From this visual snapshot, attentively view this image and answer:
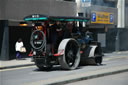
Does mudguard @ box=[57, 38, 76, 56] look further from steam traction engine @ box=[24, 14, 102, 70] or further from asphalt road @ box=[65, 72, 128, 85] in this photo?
asphalt road @ box=[65, 72, 128, 85]

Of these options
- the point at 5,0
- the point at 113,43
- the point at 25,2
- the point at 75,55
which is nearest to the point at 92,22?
the point at 113,43

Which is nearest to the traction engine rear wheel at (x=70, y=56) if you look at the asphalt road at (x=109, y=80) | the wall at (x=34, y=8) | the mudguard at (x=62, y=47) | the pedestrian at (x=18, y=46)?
the mudguard at (x=62, y=47)

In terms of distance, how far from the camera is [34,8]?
21.9m

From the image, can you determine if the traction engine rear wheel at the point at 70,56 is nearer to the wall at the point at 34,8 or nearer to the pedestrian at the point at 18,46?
the pedestrian at the point at 18,46

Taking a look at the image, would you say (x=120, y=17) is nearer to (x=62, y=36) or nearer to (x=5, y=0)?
(x=5, y=0)

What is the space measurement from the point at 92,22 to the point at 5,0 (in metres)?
9.47

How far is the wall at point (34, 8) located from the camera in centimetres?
2033

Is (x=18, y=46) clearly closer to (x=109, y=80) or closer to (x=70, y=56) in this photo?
(x=70, y=56)

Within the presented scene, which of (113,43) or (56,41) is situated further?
(113,43)

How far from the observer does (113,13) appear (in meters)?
28.9

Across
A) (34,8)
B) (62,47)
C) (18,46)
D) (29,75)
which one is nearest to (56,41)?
(62,47)

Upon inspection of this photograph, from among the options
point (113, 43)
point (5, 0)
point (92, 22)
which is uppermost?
point (5, 0)

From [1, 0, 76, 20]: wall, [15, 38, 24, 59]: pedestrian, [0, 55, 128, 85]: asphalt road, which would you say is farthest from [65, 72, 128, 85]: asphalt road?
[1, 0, 76, 20]: wall

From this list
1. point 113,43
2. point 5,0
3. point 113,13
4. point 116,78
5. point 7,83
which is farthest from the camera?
point 113,43
